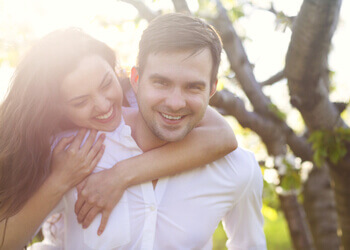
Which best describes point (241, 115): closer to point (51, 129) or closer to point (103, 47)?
point (103, 47)

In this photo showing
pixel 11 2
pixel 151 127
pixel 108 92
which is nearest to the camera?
pixel 151 127

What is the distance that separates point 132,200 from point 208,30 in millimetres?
1036

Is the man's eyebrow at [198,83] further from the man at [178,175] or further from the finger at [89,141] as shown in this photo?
the finger at [89,141]

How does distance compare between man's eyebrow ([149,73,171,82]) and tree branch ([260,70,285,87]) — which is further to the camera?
tree branch ([260,70,285,87])

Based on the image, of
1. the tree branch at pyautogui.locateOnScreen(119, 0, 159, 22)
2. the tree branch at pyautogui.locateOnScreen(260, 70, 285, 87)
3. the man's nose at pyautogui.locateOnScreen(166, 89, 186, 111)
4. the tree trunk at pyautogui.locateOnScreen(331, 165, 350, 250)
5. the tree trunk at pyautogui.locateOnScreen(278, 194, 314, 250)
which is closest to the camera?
the man's nose at pyautogui.locateOnScreen(166, 89, 186, 111)

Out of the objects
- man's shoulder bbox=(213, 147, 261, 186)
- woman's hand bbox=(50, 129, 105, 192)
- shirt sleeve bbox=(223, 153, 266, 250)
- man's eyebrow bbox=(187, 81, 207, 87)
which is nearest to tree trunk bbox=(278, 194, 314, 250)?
shirt sleeve bbox=(223, 153, 266, 250)

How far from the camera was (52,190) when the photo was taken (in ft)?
6.73

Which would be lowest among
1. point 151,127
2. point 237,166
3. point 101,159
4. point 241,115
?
point 241,115

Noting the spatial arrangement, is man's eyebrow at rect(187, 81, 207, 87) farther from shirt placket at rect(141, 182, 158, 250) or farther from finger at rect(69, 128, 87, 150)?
finger at rect(69, 128, 87, 150)

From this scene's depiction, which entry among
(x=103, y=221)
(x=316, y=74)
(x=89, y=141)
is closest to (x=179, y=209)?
(x=103, y=221)

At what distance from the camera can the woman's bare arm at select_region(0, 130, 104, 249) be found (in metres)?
2.02

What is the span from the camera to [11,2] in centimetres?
385

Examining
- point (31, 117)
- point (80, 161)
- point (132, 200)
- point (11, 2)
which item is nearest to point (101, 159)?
point (80, 161)

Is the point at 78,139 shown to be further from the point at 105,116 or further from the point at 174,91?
the point at 174,91
